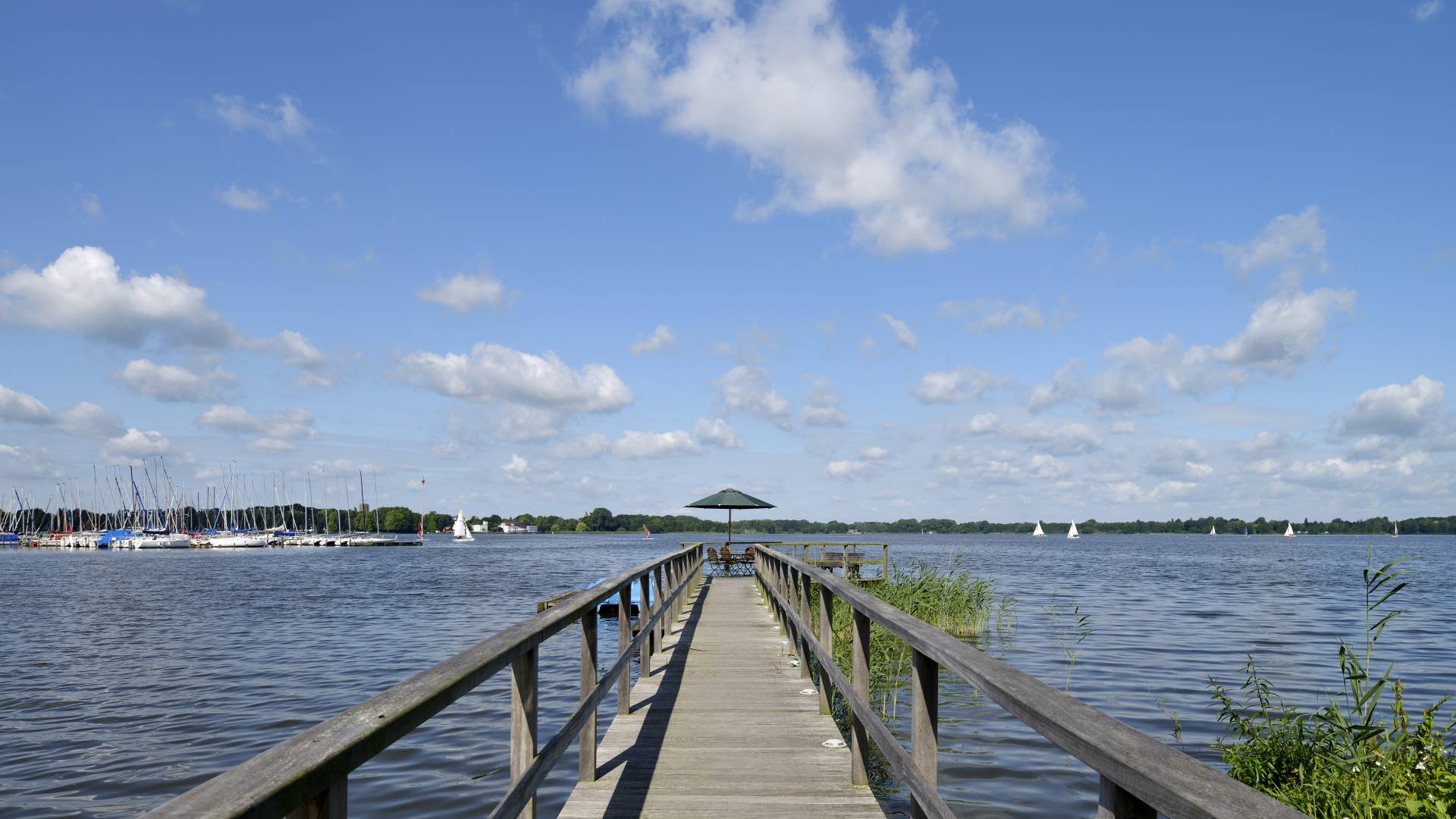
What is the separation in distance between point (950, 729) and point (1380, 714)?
5.29 meters

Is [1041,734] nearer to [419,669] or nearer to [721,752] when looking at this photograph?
[721,752]

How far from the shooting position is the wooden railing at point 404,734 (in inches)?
61.4

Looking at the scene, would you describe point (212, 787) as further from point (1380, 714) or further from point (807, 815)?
point (1380, 714)

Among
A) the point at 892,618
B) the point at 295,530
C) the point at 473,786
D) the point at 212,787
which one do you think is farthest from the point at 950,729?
the point at 295,530

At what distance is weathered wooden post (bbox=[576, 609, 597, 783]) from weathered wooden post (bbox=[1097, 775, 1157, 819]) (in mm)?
3369

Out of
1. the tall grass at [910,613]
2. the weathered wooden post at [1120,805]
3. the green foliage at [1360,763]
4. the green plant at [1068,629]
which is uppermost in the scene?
the weathered wooden post at [1120,805]

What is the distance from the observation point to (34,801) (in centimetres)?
889

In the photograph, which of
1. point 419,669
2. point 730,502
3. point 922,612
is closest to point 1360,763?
point 922,612

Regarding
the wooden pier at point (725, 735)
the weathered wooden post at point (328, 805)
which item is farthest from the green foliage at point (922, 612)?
the weathered wooden post at point (328, 805)

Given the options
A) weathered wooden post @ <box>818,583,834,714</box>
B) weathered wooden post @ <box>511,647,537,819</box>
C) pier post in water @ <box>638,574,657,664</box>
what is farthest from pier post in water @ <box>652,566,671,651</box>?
weathered wooden post @ <box>511,647,537,819</box>

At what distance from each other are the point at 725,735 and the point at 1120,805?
488 centimetres

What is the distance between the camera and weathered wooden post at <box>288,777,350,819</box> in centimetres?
183

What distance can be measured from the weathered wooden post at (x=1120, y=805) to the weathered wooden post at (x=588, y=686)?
337 centimetres

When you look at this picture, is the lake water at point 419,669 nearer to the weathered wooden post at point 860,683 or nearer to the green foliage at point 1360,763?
the green foliage at point 1360,763
